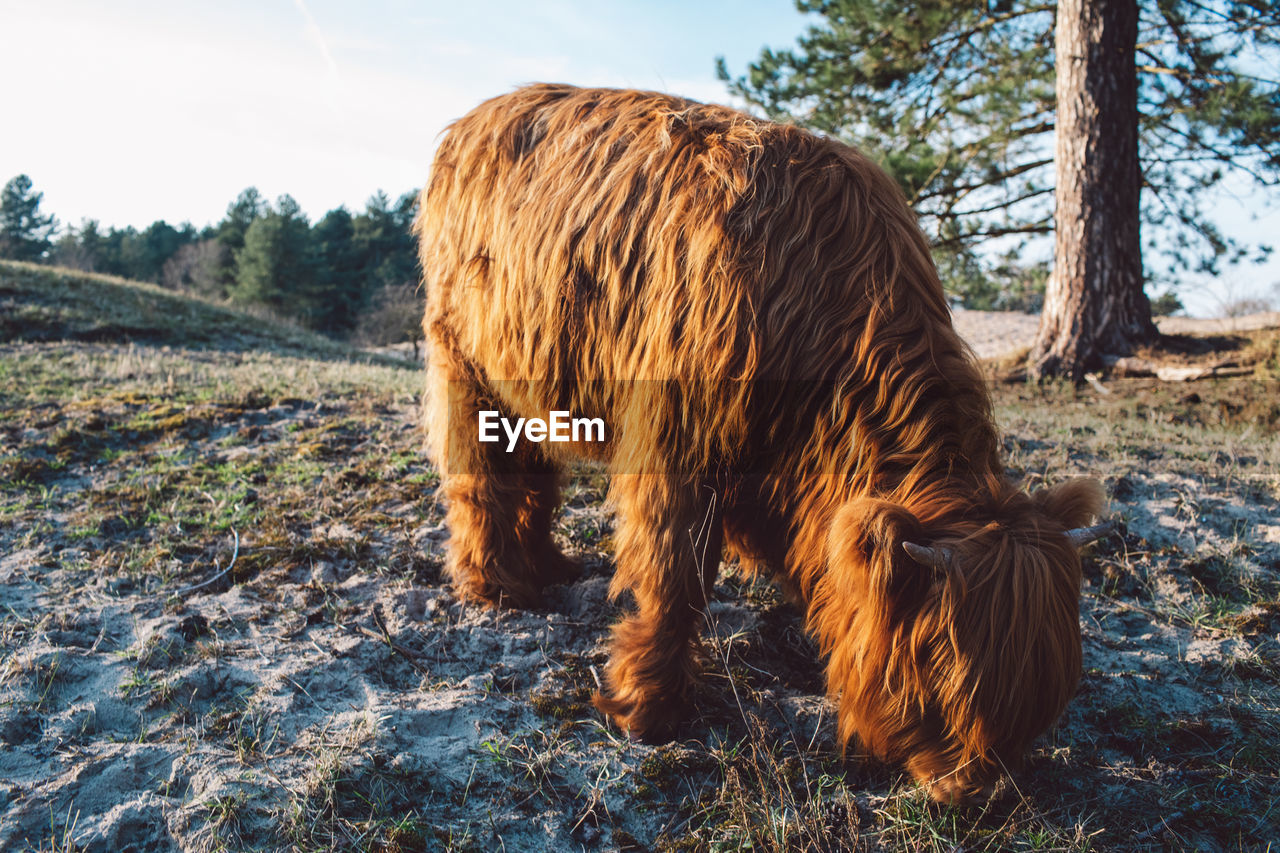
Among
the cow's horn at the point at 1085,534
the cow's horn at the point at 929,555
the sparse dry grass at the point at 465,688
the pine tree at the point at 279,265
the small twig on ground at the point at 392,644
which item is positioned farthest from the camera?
the pine tree at the point at 279,265

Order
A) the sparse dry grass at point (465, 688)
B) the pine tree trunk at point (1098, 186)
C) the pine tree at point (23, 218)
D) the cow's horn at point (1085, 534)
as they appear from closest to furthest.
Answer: the cow's horn at point (1085, 534) < the sparse dry grass at point (465, 688) < the pine tree trunk at point (1098, 186) < the pine tree at point (23, 218)

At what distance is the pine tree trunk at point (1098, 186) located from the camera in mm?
7375

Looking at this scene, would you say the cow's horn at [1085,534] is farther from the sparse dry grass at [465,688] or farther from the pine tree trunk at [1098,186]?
the pine tree trunk at [1098,186]

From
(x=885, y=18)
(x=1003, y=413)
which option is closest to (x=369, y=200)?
(x=885, y=18)

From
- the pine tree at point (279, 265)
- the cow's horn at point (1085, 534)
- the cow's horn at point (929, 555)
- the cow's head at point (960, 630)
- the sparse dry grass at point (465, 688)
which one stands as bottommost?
the sparse dry grass at point (465, 688)

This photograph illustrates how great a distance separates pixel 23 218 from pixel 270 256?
34970 mm

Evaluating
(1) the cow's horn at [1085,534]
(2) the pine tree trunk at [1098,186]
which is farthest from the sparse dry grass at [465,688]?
(2) the pine tree trunk at [1098,186]

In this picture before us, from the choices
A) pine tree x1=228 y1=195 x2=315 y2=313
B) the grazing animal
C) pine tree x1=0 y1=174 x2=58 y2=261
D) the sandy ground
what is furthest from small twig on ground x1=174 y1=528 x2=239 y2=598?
pine tree x1=0 y1=174 x2=58 y2=261

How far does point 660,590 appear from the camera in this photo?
257 cm

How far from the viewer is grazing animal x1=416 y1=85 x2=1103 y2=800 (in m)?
1.99

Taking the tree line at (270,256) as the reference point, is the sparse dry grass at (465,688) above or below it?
below

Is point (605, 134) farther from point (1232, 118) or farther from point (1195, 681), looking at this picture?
point (1232, 118)

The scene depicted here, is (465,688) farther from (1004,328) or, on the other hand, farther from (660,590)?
(1004,328)

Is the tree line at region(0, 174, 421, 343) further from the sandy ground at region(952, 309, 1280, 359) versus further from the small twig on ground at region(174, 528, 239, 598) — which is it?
the small twig on ground at region(174, 528, 239, 598)
